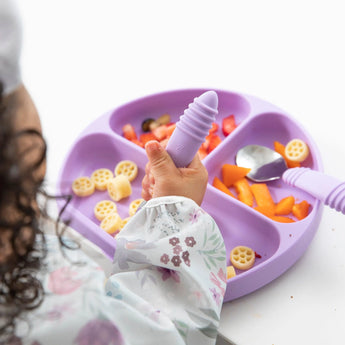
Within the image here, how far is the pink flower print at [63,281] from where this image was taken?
46 cm

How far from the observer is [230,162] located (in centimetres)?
81

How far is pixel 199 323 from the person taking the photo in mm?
536

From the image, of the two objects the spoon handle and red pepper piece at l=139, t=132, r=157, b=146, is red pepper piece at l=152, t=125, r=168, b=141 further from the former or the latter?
the spoon handle

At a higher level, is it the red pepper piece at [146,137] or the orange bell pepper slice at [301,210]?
the orange bell pepper slice at [301,210]

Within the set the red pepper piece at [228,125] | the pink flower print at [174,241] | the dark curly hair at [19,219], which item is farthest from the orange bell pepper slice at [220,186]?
the dark curly hair at [19,219]

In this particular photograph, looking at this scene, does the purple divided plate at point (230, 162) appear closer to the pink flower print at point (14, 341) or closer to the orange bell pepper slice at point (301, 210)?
the orange bell pepper slice at point (301, 210)

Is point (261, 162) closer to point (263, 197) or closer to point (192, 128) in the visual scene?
point (263, 197)

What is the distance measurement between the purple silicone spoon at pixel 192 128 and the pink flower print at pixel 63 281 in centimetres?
22

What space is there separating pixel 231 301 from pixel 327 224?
195mm

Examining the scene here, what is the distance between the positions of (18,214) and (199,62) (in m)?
0.70

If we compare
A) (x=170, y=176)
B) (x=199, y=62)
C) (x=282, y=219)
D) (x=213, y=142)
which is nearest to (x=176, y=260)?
(x=170, y=176)

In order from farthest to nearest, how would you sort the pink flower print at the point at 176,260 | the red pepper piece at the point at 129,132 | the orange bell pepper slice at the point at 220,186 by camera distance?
the red pepper piece at the point at 129,132 → the orange bell pepper slice at the point at 220,186 → the pink flower print at the point at 176,260

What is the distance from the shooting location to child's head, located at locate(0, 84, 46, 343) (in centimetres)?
38

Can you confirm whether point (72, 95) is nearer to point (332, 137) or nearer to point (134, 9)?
point (134, 9)
